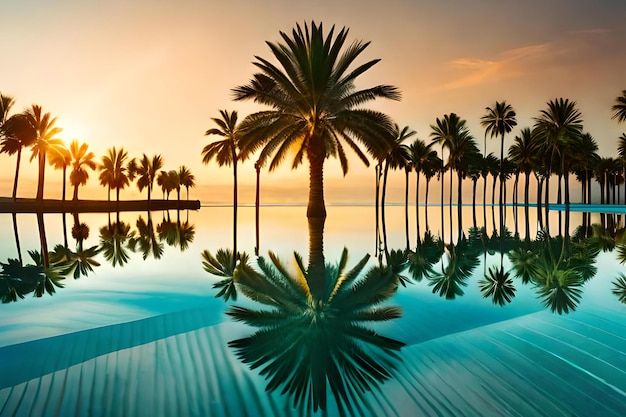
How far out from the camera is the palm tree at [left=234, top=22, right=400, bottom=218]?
24894 mm

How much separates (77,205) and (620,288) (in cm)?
8202

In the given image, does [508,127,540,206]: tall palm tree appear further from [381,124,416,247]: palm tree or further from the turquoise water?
the turquoise water

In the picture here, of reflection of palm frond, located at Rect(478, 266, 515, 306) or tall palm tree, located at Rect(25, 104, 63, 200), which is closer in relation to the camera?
reflection of palm frond, located at Rect(478, 266, 515, 306)

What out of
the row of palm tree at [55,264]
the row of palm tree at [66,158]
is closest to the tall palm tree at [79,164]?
the row of palm tree at [66,158]

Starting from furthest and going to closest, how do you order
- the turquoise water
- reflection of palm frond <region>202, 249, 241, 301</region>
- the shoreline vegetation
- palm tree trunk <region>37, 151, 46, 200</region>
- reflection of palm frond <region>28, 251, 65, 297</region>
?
the shoreline vegetation, palm tree trunk <region>37, 151, 46, 200</region>, reflection of palm frond <region>28, 251, 65, 297</region>, reflection of palm frond <region>202, 249, 241, 301</region>, the turquoise water

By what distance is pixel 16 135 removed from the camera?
53531 millimetres

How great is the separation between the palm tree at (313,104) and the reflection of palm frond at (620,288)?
62.3 ft

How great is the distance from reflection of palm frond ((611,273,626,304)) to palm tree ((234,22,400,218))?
19003 millimetres

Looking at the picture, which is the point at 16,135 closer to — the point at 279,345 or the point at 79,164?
the point at 79,164

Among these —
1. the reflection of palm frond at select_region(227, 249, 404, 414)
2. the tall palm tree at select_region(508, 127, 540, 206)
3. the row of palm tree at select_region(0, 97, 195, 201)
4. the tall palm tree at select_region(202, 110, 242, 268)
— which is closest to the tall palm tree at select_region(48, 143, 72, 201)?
the row of palm tree at select_region(0, 97, 195, 201)

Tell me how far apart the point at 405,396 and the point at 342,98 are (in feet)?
83.4

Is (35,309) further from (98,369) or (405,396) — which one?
(405,396)

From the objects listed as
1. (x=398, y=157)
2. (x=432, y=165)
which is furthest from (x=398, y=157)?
(x=432, y=165)

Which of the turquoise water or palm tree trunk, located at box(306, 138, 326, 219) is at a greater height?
palm tree trunk, located at box(306, 138, 326, 219)
